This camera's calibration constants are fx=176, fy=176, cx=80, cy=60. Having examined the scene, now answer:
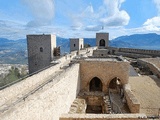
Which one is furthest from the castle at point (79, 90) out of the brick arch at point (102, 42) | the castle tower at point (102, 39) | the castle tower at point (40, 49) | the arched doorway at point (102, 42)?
the arched doorway at point (102, 42)

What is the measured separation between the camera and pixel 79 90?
13.8 metres

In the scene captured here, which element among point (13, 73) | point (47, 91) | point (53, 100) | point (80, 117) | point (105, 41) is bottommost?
point (13, 73)

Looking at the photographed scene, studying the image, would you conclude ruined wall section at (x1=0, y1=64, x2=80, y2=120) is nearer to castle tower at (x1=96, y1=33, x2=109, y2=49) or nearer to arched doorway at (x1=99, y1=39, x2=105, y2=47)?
castle tower at (x1=96, y1=33, x2=109, y2=49)

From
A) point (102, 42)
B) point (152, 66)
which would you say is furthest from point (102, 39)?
point (152, 66)

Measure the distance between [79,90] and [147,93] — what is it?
4988mm

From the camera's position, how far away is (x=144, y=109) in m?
10.1

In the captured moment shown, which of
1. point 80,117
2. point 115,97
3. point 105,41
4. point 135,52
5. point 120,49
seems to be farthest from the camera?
point 105,41

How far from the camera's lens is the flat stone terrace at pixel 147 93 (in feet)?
33.2

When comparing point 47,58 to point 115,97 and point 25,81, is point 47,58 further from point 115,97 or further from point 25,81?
point 25,81

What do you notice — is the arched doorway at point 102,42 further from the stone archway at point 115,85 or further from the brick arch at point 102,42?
the stone archway at point 115,85

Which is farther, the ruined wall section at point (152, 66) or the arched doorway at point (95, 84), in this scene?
the ruined wall section at point (152, 66)

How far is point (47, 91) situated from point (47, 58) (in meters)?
15.6

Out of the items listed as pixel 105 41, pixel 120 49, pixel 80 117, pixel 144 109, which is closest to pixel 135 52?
pixel 120 49

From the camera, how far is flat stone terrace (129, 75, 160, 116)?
10114 mm
